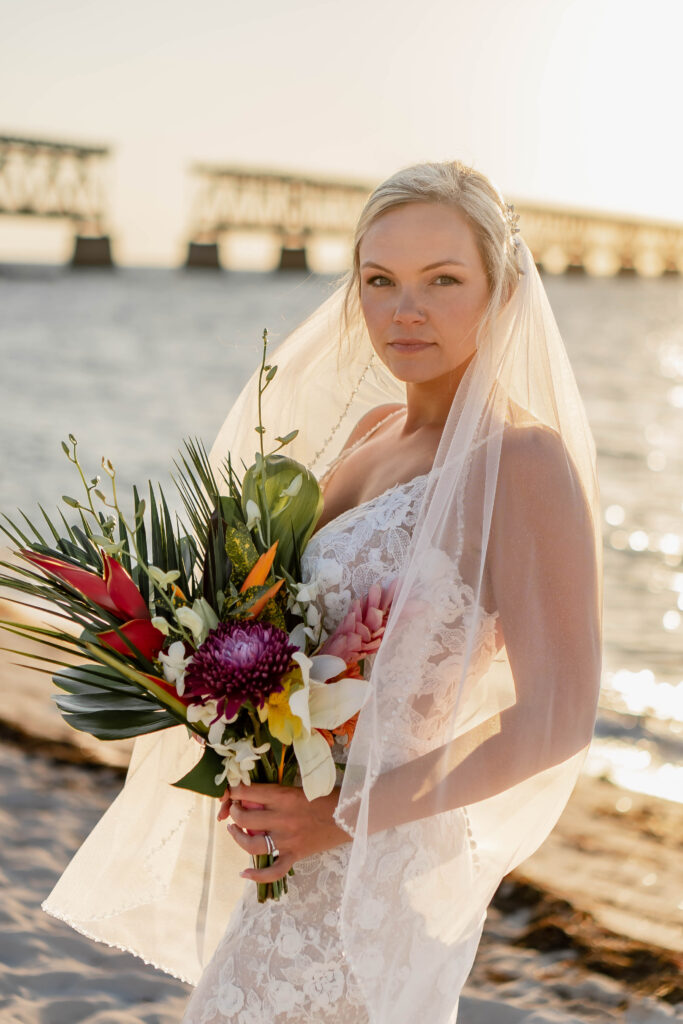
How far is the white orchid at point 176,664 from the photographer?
6.15 ft

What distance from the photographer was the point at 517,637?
6.44 feet

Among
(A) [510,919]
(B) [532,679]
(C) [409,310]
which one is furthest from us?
(A) [510,919]

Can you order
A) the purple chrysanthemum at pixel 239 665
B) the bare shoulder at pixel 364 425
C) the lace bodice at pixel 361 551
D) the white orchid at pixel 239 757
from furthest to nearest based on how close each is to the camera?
the bare shoulder at pixel 364 425 → the lace bodice at pixel 361 551 → the white orchid at pixel 239 757 → the purple chrysanthemum at pixel 239 665

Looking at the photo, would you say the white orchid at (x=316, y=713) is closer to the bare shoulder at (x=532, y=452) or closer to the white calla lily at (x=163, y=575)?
the white calla lily at (x=163, y=575)

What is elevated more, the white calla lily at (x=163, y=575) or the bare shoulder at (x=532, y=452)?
the bare shoulder at (x=532, y=452)

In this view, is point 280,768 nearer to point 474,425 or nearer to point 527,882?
point 474,425

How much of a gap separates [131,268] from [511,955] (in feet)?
310

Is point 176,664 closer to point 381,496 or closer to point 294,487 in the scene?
point 294,487

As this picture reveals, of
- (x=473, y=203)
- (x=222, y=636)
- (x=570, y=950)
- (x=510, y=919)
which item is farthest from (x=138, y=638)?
(x=510, y=919)

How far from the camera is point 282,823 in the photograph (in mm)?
1994

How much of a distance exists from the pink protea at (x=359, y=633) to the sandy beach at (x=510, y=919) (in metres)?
2.38

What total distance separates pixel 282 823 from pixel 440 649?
0.41m

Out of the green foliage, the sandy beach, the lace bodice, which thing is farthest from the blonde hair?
the sandy beach

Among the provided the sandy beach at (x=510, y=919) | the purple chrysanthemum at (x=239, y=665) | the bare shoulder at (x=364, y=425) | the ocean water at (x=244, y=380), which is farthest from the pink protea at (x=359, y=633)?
the sandy beach at (x=510, y=919)
